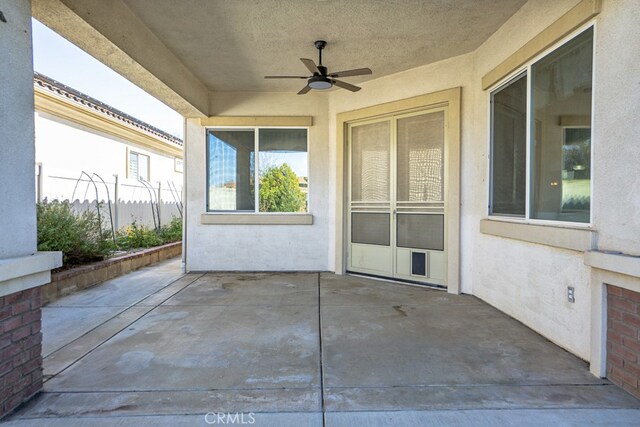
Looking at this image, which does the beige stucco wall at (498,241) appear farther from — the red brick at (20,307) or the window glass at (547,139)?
the red brick at (20,307)

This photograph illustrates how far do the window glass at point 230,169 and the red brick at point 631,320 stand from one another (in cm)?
555

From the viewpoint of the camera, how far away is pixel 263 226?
6.53 metres

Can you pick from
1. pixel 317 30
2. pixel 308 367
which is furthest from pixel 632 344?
pixel 317 30

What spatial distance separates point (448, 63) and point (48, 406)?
19.0ft

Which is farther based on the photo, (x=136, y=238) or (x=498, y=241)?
(x=136, y=238)

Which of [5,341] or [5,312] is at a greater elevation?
[5,312]

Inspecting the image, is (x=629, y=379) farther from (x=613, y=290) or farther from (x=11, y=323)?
(x=11, y=323)

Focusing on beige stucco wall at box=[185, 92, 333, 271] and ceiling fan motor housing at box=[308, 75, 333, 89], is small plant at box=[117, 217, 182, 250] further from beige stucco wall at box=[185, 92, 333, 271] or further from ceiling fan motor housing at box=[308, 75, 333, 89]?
ceiling fan motor housing at box=[308, 75, 333, 89]

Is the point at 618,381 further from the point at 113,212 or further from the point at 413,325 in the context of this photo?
the point at 113,212

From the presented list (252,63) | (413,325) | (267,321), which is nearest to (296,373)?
(267,321)

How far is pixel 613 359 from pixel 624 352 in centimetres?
13

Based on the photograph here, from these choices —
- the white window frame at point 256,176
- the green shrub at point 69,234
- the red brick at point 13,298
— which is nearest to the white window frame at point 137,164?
the green shrub at point 69,234

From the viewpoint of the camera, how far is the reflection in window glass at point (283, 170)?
6.63 metres

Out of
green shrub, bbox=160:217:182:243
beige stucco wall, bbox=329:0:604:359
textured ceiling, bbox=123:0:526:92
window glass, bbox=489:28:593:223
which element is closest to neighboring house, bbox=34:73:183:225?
green shrub, bbox=160:217:182:243
